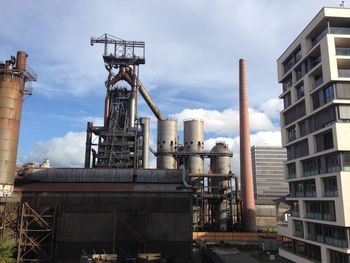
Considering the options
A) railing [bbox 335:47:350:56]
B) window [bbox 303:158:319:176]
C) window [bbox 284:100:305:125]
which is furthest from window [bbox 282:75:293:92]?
window [bbox 303:158:319:176]

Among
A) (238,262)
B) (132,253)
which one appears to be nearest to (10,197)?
(132,253)

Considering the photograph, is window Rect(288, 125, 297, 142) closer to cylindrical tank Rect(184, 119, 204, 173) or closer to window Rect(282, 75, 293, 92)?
window Rect(282, 75, 293, 92)

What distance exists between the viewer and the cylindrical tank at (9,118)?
36.8 m

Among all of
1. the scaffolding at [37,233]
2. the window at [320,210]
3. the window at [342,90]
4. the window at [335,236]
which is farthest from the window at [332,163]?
the scaffolding at [37,233]

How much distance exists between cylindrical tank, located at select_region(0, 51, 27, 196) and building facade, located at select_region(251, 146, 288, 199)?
475 feet

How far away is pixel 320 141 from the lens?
3225 centimetres

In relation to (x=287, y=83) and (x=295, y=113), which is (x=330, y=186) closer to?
(x=295, y=113)

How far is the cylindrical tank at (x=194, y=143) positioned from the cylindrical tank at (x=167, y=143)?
2.37m

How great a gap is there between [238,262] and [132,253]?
1174 cm

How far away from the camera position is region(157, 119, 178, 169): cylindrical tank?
198 ft

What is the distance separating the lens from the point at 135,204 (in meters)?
36.3

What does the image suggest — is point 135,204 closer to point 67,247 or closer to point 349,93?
point 67,247

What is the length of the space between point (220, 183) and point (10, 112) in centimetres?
3604

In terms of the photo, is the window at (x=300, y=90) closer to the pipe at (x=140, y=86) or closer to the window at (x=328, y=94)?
the window at (x=328, y=94)
